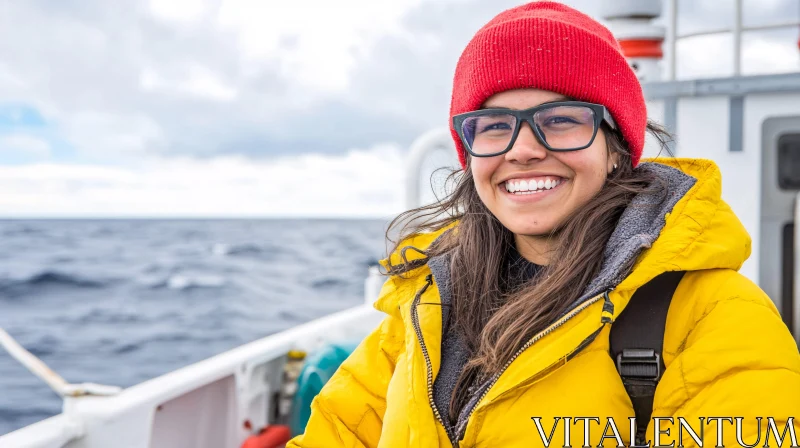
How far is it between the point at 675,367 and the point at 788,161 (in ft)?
10.1

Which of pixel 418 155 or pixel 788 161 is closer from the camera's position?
pixel 788 161

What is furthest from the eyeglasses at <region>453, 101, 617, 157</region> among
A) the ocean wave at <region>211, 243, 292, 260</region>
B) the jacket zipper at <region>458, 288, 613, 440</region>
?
the ocean wave at <region>211, 243, 292, 260</region>

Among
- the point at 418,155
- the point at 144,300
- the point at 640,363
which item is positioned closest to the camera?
the point at 640,363

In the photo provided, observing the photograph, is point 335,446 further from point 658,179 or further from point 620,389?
point 658,179

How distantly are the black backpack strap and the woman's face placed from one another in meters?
0.31

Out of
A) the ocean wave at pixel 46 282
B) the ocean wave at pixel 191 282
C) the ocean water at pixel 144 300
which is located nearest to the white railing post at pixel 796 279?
the ocean water at pixel 144 300

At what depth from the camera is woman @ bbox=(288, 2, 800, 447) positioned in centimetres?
144

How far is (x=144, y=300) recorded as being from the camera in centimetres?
2417

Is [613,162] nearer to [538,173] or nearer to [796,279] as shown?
[538,173]

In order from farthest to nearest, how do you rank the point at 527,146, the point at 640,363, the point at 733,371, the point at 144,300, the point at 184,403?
the point at 144,300 → the point at 184,403 → the point at 527,146 → the point at 640,363 → the point at 733,371

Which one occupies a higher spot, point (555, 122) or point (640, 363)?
point (555, 122)

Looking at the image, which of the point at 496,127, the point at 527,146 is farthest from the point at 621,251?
the point at 496,127

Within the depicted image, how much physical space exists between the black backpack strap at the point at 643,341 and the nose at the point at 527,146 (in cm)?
39

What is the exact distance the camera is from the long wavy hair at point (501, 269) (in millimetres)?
1678
